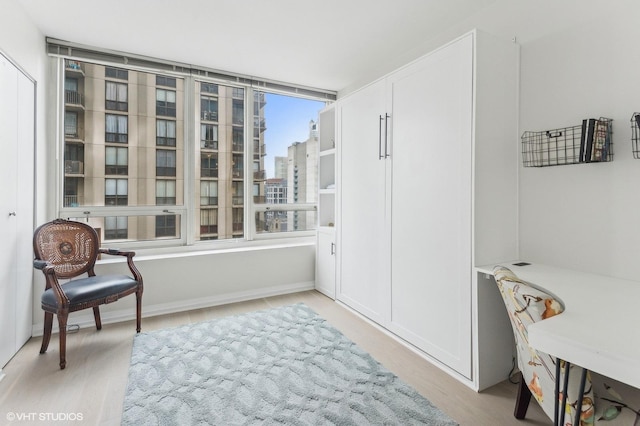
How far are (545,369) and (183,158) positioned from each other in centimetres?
355

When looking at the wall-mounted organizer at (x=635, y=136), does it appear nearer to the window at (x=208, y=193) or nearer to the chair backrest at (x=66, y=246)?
the window at (x=208, y=193)

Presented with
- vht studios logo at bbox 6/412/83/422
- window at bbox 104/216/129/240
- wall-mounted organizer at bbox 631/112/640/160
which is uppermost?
wall-mounted organizer at bbox 631/112/640/160

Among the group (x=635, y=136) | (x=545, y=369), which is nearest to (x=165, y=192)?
(x=545, y=369)

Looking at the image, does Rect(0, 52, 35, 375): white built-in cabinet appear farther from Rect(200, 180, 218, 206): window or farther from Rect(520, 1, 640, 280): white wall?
Rect(520, 1, 640, 280): white wall

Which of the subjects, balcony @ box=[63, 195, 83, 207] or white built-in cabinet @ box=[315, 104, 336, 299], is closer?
balcony @ box=[63, 195, 83, 207]

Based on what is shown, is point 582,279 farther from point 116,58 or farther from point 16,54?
point 116,58

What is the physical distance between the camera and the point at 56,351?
8.11ft

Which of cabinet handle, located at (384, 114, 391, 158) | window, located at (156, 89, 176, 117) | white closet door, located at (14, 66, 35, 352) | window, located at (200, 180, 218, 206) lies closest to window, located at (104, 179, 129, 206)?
white closet door, located at (14, 66, 35, 352)

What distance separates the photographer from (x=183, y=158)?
11.7ft

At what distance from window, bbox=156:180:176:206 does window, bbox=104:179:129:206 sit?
0.97 feet

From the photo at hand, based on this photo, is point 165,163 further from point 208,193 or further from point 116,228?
point 116,228

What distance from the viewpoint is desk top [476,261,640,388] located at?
2.84 feet

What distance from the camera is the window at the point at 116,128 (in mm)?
3255

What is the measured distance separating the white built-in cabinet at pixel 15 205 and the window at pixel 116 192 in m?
0.65
